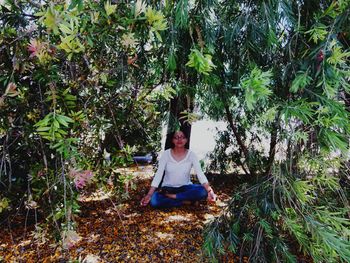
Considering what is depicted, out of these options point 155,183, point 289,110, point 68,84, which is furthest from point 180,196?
point 68,84

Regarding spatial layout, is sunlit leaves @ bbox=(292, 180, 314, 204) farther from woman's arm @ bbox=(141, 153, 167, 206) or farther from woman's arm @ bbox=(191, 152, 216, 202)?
woman's arm @ bbox=(141, 153, 167, 206)

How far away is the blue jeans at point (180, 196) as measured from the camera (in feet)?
10.2

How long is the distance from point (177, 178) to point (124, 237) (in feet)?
2.93

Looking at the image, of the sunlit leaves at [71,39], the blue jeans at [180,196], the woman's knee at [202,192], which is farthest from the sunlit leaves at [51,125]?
the woman's knee at [202,192]

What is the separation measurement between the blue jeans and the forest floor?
0.07 m

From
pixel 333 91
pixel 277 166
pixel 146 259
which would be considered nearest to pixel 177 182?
pixel 146 259

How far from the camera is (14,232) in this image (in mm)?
2715

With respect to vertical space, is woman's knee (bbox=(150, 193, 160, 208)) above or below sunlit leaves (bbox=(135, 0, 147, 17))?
below

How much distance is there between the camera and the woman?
3.09 meters

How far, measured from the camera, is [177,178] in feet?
10.6

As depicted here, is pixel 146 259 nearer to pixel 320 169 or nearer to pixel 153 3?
pixel 320 169

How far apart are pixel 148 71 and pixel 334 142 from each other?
1.16 metres

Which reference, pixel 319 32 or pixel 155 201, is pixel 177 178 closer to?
pixel 155 201

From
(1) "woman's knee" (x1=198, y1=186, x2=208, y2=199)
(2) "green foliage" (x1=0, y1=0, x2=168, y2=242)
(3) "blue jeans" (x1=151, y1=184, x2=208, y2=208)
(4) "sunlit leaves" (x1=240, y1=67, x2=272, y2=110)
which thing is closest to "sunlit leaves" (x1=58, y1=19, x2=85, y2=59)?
(2) "green foliage" (x1=0, y1=0, x2=168, y2=242)
